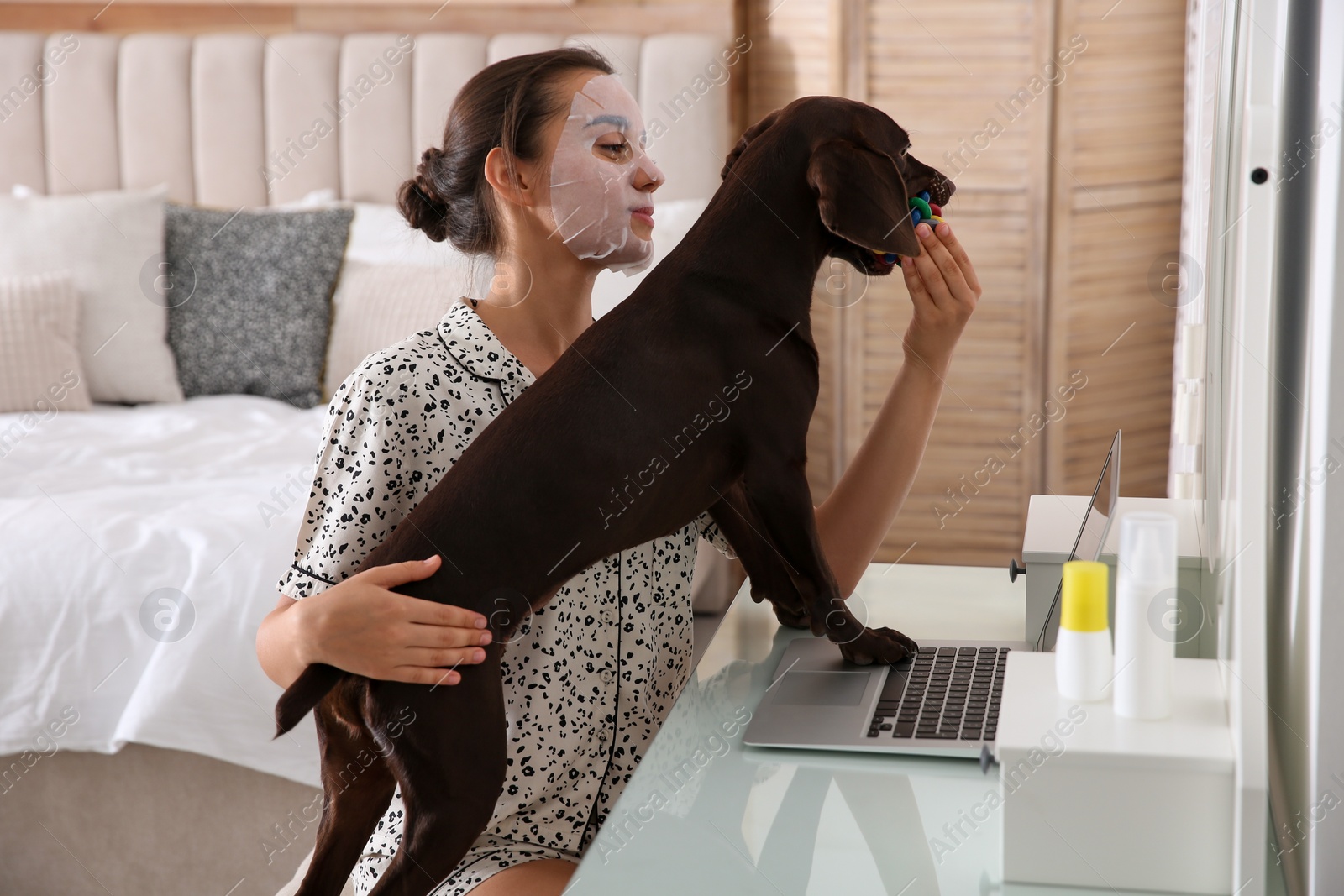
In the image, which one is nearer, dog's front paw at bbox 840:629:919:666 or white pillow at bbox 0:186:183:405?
dog's front paw at bbox 840:629:919:666

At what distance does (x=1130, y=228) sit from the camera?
115 inches

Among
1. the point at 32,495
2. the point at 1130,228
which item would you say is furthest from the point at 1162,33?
the point at 32,495

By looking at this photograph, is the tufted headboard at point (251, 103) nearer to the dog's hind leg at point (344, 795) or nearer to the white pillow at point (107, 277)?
the white pillow at point (107, 277)

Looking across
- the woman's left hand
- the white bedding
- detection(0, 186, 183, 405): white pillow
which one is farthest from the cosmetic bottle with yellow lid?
detection(0, 186, 183, 405): white pillow

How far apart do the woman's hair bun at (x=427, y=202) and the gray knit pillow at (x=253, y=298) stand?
4.58 feet

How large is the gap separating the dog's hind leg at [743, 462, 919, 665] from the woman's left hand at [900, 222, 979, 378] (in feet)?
0.79

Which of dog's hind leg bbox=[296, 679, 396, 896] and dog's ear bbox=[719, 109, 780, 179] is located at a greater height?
dog's ear bbox=[719, 109, 780, 179]

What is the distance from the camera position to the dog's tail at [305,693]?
0.91 metres

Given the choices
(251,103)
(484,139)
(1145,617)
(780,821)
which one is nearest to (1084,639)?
(1145,617)

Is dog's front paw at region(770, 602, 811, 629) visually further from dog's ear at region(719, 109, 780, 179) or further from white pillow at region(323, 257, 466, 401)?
white pillow at region(323, 257, 466, 401)

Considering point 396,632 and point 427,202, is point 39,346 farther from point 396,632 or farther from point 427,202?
point 396,632

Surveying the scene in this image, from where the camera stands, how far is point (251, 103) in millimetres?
2955

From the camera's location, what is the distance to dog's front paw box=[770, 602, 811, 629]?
1206mm

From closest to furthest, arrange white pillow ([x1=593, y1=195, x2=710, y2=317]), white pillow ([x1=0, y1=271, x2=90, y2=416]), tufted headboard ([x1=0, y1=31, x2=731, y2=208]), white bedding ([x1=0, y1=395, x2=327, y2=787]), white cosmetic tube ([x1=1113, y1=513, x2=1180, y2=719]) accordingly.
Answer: white cosmetic tube ([x1=1113, y1=513, x2=1180, y2=719]), white bedding ([x1=0, y1=395, x2=327, y2=787]), white pillow ([x1=593, y1=195, x2=710, y2=317]), white pillow ([x1=0, y1=271, x2=90, y2=416]), tufted headboard ([x1=0, y1=31, x2=731, y2=208])
